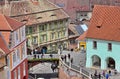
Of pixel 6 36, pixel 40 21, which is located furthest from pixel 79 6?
pixel 6 36

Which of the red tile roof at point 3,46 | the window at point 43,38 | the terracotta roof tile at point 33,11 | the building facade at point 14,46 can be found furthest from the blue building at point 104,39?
the window at point 43,38

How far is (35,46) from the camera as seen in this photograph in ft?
329

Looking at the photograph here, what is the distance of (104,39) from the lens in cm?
7038

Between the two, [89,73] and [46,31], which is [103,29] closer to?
[89,73]

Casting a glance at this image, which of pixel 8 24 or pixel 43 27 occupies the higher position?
pixel 8 24

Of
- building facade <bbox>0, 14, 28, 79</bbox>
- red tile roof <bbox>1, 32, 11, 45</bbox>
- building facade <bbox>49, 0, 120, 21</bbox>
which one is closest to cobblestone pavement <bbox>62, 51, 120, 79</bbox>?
building facade <bbox>0, 14, 28, 79</bbox>

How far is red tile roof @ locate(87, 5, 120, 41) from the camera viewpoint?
7019 centimetres

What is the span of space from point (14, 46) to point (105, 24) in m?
14.7

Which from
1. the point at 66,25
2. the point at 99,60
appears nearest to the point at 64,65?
the point at 99,60

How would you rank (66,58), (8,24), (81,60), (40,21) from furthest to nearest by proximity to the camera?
1. (40,21)
2. (66,58)
3. (81,60)
4. (8,24)

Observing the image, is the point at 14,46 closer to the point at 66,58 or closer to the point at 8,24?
the point at 8,24

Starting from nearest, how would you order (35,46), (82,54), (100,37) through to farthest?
(100,37), (82,54), (35,46)

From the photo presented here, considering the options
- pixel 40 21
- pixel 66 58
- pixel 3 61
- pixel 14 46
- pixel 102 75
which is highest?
pixel 3 61

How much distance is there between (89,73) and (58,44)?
3906 centimetres
